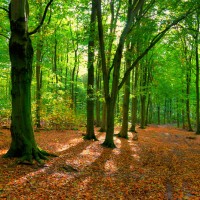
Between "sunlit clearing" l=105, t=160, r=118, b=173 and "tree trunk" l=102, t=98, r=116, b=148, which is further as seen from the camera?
"tree trunk" l=102, t=98, r=116, b=148

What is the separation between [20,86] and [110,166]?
412 centimetres

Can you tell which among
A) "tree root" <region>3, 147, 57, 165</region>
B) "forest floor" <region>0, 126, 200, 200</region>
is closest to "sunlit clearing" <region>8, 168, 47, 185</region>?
"forest floor" <region>0, 126, 200, 200</region>

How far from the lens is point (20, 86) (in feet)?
24.2

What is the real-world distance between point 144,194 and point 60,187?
206 cm

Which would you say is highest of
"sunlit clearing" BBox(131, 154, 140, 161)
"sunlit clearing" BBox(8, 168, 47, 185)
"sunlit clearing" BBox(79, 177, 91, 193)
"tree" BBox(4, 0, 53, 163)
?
"tree" BBox(4, 0, 53, 163)

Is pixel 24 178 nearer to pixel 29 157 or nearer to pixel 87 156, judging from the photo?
pixel 29 157

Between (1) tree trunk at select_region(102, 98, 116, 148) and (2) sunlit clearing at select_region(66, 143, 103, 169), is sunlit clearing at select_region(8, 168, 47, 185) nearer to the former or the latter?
(2) sunlit clearing at select_region(66, 143, 103, 169)

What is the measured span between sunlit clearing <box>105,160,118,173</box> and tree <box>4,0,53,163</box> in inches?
88.9

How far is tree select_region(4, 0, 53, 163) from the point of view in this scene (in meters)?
7.17

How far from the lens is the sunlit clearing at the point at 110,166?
24.9ft

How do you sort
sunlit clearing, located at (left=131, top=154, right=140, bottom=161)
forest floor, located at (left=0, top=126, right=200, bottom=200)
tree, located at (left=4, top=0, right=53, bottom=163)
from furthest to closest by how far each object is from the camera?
sunlit clearing, located at (left=131, top=154, right=140, bottom=161) < tree, located at (left=4, top=0, right=53, bottom=163) < forest floor, located at (left=0, top=126, right=200, bottom=200)

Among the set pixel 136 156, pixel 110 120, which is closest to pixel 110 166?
pixel 136 156

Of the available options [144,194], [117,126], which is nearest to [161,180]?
[144,194]

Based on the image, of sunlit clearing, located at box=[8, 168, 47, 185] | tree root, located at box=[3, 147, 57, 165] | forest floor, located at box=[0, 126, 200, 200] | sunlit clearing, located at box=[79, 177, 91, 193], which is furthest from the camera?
tree root, located at box=[3, 147, 57, 165]
